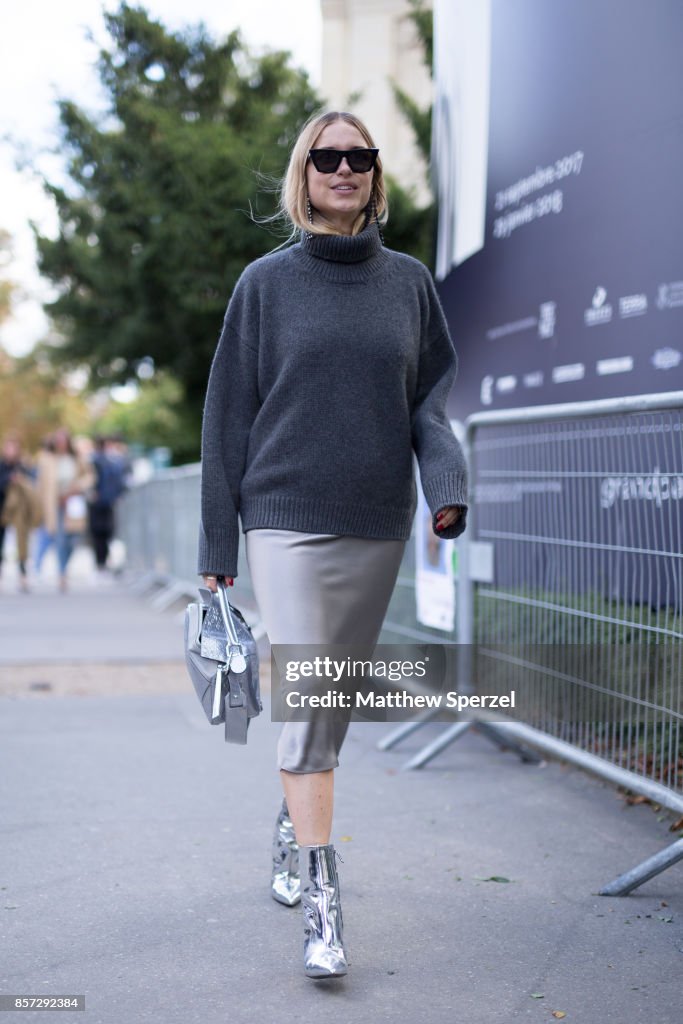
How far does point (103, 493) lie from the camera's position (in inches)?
687

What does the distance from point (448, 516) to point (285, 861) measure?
117 centimetres

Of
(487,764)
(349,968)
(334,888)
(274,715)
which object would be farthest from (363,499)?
(487,764)

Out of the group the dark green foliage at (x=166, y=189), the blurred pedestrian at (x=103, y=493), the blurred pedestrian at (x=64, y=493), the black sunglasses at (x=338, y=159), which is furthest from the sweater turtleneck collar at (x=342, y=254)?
the blurred pedestrian at (x=103, y=493)

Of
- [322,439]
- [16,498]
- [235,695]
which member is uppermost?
[16,498]

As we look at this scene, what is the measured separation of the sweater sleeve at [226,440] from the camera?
11.3 ft

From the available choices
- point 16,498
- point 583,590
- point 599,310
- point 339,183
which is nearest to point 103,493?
point 16,498

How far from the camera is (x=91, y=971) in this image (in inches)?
127

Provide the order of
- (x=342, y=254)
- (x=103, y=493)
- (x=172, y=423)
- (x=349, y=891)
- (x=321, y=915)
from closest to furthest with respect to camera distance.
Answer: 1. (x=321, y=915)
2. (x=342, y=254)
3. (x=349, y=891)
4. (x=103, y=493)
5. (x=172, y=423)

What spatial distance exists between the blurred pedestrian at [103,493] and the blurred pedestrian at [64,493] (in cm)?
54

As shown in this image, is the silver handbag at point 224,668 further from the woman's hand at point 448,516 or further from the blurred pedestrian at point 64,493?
the blurred pedestrian at point 64,493

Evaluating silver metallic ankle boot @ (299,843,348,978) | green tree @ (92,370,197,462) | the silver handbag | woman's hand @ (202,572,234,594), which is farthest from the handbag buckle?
green tree @ (92,370,197,462)

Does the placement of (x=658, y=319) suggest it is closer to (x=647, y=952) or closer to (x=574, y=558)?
(x=574, y=558)

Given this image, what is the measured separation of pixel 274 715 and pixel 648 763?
75.0 inches

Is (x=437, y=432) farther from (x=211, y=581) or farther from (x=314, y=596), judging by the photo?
(x=211, y=581)
